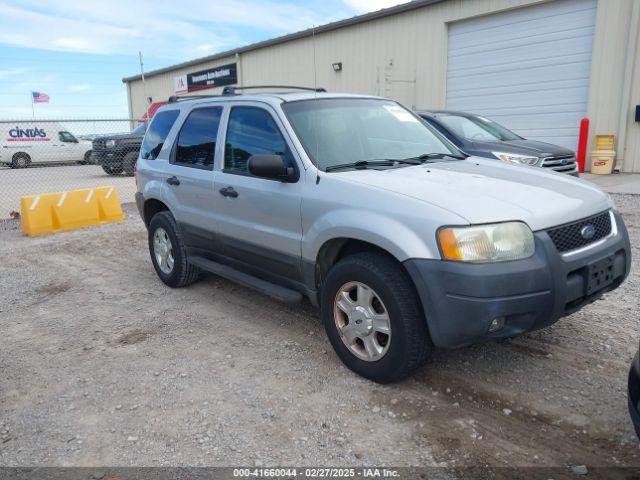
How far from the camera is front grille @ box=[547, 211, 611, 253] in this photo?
2.87 m

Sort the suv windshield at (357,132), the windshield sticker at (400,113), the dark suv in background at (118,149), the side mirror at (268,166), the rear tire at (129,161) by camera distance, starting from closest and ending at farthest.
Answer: the side mirror at (268,166) → the suv windshield at (357,132) → the windshield sticker at (400,113) → the dark suv in background at (118,149) → the rear tire at (129,161)

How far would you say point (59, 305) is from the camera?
4988mm

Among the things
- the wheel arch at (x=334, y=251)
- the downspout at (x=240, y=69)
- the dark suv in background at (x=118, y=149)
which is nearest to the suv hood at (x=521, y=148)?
the wheel arch at (x=334, y=251)

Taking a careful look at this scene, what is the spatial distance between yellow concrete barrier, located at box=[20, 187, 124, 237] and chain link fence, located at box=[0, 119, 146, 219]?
192cm

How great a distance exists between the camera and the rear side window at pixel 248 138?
383cm

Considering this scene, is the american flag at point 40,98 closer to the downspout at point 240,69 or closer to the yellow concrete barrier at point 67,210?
the downspout at point 240,69

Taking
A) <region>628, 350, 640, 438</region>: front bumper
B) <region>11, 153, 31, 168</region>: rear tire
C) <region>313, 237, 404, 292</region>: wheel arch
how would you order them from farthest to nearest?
<region>11, 153, 31, 168</region>: rear tire, <region>313, 237, 404, 292</region>: wheel arch, <region>628, 350, 640, 438</region>: front bumper

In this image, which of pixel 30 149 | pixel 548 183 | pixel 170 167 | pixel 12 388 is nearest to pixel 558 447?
pixel 548 183

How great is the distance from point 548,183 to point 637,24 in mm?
11127

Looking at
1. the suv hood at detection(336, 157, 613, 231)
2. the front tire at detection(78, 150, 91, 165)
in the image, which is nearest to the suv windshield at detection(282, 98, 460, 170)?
the suv hood at detection(336, 157, 613, 231)

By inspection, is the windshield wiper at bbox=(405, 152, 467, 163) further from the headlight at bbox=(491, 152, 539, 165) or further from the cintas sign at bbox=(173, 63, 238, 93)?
the cintas sign at bbox=(173, 63, 238, 93)

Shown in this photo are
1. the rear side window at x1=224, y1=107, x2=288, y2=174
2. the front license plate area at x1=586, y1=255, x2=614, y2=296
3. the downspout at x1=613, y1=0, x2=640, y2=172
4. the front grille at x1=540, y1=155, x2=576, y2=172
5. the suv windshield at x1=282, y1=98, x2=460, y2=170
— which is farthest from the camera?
the downspout at x1=613, y1=0, x2=640, y2=172

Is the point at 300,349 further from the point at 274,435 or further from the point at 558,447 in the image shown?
the point at 558,447

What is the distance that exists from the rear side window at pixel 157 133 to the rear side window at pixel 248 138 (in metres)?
1.13
